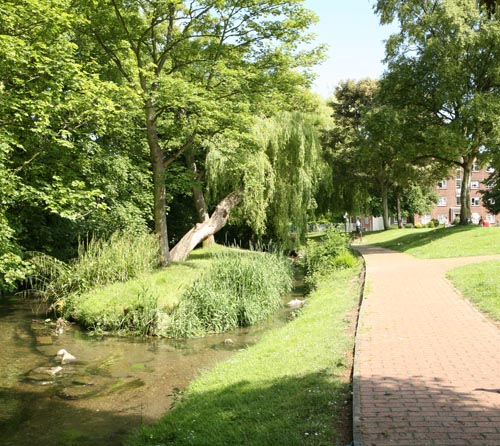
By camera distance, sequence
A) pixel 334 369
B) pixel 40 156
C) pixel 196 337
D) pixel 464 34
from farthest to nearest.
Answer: pixel 464 34
pixel 40 156
pixel 196 337
pixel 334 369

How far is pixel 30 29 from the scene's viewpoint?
12250 millimetres

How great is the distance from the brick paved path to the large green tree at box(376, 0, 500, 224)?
49.7 feet

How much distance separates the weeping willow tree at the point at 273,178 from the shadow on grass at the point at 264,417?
15.7 metres

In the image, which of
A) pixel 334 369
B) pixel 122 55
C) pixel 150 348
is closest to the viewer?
pixel 334 369

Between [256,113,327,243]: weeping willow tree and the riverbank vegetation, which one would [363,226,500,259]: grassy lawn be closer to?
[256,113,327,243]: weeping willow tree

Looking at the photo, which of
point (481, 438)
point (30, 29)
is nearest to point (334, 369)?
point (481, 438)

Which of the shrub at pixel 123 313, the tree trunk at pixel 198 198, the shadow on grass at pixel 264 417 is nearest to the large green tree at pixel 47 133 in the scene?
the shrub at pixel 123 313

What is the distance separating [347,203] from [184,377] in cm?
3356

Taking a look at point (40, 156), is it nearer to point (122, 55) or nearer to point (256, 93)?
point (122, 55)

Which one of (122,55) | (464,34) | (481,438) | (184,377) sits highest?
(464,34)

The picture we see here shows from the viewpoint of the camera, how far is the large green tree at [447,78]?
23500mm

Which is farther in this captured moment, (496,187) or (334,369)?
(496,187)

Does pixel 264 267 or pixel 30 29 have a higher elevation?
pixel 30 29

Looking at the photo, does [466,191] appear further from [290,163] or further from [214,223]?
[214,223]
